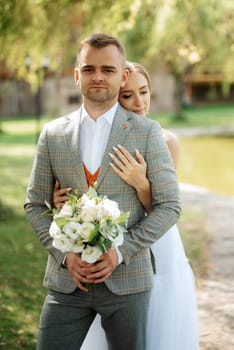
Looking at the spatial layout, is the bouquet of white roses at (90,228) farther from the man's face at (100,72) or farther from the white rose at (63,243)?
the man's face at (100,72)

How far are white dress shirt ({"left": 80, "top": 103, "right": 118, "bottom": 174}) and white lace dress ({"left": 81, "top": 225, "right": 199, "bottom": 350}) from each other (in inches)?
31.9

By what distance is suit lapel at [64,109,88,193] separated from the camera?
285 cm

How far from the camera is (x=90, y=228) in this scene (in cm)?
250

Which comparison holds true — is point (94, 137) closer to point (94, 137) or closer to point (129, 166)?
point (94, 137)

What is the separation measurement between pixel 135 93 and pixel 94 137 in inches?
26.9

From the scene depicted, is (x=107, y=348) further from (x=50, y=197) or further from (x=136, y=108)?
(x=136, y=108)

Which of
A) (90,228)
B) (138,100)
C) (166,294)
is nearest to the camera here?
(90,228)

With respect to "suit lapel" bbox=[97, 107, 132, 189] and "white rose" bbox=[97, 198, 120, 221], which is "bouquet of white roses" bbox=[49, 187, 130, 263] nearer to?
"white rose" bbox=[97, 198, 120, 221]

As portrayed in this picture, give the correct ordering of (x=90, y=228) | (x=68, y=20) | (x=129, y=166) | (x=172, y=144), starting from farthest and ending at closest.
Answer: (x=68, y=20), (x=172, y=144), (x=129, y=166), (x=90, y=228)

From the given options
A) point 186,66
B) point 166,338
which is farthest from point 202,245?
point 186,66

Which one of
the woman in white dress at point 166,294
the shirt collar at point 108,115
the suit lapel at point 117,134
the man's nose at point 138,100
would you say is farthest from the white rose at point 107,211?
the man's nose at point 138,100

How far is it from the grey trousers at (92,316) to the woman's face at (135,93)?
1.13m

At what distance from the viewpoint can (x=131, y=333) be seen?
9.19 ft

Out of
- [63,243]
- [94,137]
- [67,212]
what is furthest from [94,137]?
[63,243]
